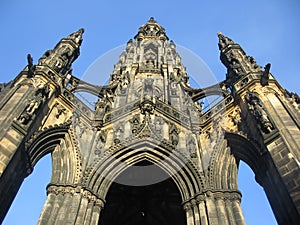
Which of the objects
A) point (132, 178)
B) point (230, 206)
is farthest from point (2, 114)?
point (230, 206)

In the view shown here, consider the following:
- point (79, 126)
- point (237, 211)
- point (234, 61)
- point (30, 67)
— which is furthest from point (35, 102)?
point (234, 61)

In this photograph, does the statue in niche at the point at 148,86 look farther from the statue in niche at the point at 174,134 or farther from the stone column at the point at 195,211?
the stone column at the point at 195,211

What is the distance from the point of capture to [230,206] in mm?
9328

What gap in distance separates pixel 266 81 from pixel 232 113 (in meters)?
1.80

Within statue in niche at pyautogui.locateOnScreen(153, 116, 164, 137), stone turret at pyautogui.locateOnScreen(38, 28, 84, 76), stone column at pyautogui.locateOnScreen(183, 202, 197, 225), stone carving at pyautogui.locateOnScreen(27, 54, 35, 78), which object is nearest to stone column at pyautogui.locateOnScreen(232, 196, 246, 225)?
stone column at pyautogui.locateOnScreen(183, 202, 197, 225)

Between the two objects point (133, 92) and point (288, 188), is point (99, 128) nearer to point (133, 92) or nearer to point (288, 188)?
Answer: point (133, 92)

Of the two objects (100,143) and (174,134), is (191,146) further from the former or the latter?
(100,143)

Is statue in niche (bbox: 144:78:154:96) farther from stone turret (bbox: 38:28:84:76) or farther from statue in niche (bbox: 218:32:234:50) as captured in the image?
statue in niche (bbox: 218:32:234:50)

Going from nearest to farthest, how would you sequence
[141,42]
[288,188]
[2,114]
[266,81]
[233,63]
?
[288,188], [2,114], [266,81], [233,63], [141,42]

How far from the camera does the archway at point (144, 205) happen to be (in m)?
13.5

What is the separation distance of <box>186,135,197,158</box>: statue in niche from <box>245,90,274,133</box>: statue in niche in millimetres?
2691

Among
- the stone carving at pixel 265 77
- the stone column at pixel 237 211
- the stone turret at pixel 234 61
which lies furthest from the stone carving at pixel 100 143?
the stone carving at pixel 265 77

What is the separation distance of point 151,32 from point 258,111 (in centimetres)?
2023

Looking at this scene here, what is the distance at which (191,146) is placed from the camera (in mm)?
11578
